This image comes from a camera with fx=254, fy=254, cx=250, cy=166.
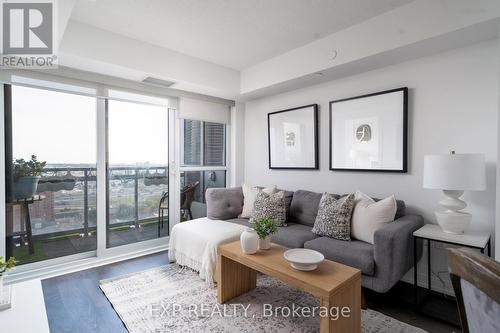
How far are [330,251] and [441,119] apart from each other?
160 centimetres

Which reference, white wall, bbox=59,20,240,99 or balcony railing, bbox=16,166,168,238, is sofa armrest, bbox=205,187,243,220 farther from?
white wall, bbox=59,20,240,99

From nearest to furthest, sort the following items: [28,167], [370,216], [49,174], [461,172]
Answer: [461,172], [370,216], [28,167], [49,174]

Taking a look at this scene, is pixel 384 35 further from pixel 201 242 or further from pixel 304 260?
pixel 201 242

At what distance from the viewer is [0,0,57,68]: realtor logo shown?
198cm

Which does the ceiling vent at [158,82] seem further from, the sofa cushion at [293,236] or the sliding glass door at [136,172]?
the sofa cushion at [293,236]


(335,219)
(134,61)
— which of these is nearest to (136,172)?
(134,61)

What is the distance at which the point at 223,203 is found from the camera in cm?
332

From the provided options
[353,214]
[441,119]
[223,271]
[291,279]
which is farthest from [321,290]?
[441,119]

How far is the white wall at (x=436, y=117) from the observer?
211 cm

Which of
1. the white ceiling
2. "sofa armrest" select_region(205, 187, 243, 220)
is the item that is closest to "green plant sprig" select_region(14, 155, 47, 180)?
the white ceiling

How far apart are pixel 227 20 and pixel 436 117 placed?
86.2 inches

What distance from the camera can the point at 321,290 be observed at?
4.86ft

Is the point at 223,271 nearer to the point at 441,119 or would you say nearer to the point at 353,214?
the point at 353,214

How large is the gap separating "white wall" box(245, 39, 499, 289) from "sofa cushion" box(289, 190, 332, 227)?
1.09 feet
